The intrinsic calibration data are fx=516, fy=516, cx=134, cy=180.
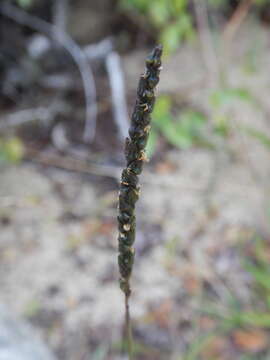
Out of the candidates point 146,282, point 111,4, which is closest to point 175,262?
point 146,282

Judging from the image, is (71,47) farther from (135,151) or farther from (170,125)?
(135,151)

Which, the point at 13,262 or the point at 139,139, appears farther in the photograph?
the point at 13,262

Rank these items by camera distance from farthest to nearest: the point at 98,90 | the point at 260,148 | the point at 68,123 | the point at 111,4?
the point at 111,4
the point at 98,90
the point at 68,123
the point at 260,148

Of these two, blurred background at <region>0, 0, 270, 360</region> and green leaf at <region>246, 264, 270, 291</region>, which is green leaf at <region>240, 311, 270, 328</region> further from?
green leaf at <region>246, 264, 270, 291</region>

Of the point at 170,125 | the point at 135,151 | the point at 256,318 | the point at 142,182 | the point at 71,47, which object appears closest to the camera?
the point at 135,151

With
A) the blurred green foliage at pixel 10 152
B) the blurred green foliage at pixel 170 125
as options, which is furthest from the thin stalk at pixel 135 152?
the blurred green foliage at pixel 10 152

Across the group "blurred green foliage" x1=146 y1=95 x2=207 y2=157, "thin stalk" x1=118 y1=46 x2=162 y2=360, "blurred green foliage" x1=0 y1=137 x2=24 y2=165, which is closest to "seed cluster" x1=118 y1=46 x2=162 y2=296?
"thin stalk" x1=118 y1=46 x2=162 y2=360

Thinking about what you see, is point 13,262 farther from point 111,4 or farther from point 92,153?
point 111,4

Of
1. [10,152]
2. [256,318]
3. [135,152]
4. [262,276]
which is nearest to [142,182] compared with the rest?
[10,152]
